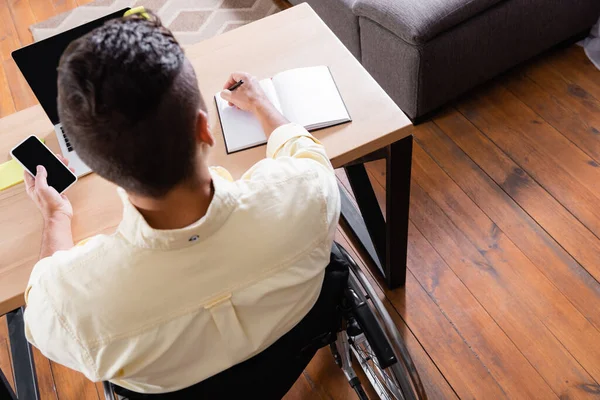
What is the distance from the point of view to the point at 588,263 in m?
1.67

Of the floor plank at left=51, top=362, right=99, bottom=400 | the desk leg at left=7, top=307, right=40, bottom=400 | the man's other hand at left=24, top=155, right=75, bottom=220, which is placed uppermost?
the man's other hand at left=24, top=155, right=75, bottom=220

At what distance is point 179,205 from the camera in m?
0.76

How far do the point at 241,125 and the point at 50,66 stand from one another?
44 centimetres

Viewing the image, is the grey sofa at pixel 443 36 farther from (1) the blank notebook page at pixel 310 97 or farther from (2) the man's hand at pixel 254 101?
(2) the man's hand at pixel 254 101

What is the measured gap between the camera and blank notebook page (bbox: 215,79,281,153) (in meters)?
1.14

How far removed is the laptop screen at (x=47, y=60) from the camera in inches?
45.7

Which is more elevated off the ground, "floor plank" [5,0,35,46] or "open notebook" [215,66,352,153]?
"open notebook" [215,66,352,153]

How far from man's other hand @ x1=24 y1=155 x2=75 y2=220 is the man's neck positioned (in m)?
0.40

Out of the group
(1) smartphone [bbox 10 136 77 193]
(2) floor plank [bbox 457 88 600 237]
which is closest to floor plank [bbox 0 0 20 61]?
(1) smartphone [bbox 10 136 77 193]

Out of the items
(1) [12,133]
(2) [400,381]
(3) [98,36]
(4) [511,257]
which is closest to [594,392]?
(4) [511,257]

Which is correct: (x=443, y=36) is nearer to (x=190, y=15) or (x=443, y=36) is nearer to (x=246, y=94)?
(x=246, y=94)

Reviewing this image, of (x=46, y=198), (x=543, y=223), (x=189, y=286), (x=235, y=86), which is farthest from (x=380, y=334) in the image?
(x=543, y=223)

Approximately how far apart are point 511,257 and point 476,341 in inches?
12.1

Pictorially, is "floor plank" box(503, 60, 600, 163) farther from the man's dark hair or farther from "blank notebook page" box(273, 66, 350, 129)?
the man's dark hair
